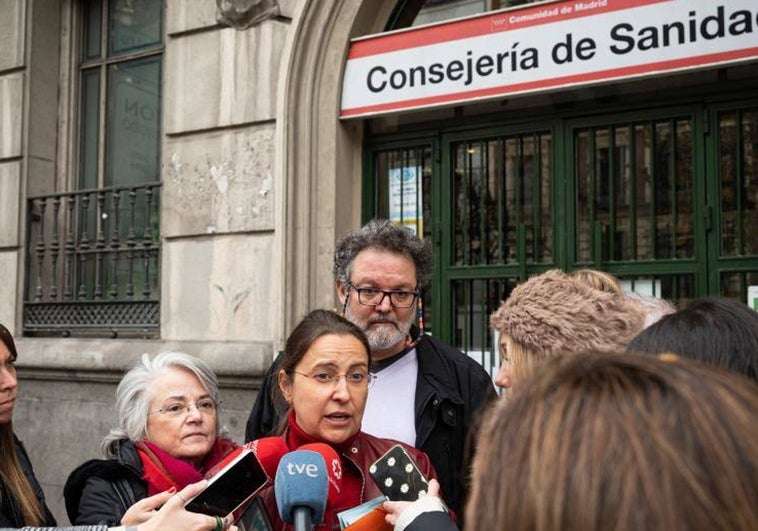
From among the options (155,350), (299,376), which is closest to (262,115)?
(155,350)

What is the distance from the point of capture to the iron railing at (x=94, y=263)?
276 inches

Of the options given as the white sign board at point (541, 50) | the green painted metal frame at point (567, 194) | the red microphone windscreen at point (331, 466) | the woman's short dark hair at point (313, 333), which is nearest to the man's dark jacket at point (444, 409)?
the woman's short dark hair at point (313, 333)

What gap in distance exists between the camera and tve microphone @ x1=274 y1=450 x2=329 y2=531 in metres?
1.88

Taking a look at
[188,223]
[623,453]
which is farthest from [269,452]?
[188,223]

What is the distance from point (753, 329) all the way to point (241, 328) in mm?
4786

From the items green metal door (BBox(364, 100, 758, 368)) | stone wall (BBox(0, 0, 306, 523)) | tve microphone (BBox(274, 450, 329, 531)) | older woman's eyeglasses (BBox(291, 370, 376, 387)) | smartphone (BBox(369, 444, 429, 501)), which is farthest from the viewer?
stone wall (BBox(0, 0, 306, 523))

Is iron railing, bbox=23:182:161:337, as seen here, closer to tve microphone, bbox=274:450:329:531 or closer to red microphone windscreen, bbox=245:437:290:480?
red microphone windscreen, bbox=245:437:290:480

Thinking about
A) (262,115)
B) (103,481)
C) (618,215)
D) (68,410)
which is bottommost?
(68,410)

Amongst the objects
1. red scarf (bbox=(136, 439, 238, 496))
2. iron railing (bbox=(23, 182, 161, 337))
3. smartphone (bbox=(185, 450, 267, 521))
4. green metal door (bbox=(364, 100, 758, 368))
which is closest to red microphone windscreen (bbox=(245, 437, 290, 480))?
smartphone (bbox=(185, 450, 267, 521))

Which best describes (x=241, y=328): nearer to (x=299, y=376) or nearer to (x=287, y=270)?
(x=287, y=270)

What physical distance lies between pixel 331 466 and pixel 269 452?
0.79ft

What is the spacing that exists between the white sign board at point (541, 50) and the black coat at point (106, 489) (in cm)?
375

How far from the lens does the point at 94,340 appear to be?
7004mm

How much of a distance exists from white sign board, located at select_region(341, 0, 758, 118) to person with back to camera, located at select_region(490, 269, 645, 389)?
118 inches
